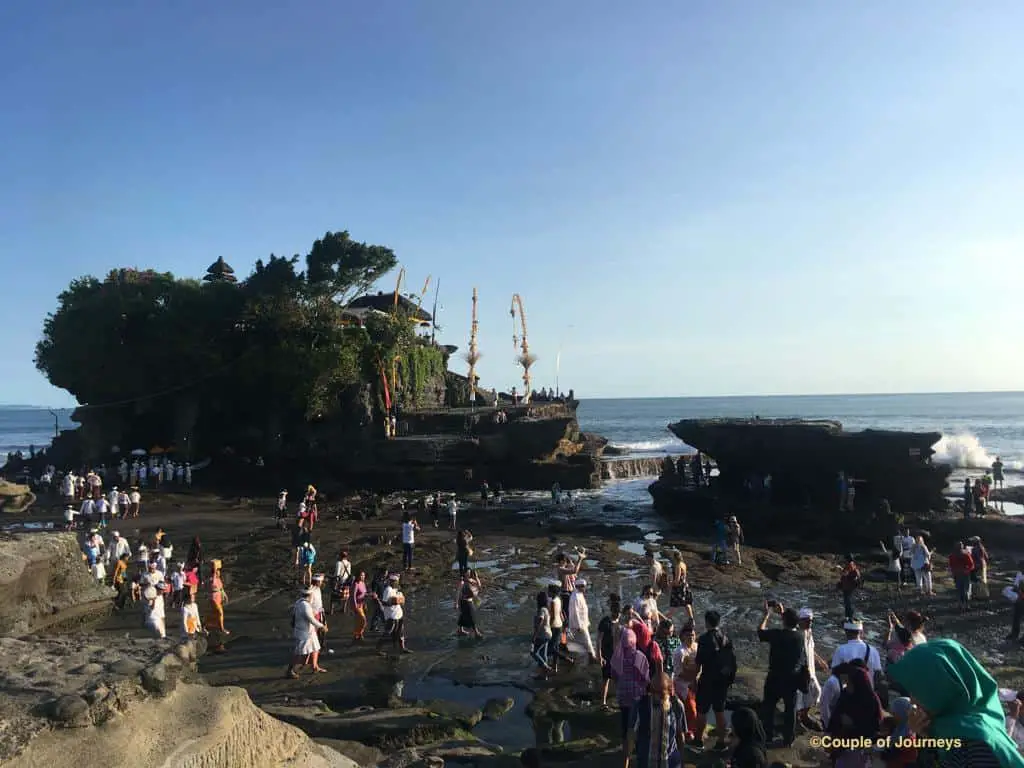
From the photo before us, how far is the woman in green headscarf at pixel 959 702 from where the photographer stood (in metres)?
2.82

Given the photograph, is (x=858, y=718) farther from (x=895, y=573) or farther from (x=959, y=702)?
(x=895, y=573)

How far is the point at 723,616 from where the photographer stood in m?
14.4

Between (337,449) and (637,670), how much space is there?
34469mm

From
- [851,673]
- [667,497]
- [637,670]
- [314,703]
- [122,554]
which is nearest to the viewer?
[851,673]

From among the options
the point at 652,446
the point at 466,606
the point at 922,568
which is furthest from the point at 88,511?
the point at 652,446

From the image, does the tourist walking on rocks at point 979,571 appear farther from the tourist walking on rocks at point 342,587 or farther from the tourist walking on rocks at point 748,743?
the tourist walking on rocks at point 342,587

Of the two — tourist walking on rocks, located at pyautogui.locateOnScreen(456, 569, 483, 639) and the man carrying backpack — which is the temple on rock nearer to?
tourist walking on rocks, located at pyautogui.locateOnScreen(456, 569, 483, 639)

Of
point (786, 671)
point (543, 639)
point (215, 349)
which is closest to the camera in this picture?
point (786, 671)

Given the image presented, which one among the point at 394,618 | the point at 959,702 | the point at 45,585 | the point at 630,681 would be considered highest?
the point at 959,702

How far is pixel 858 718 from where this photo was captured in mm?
5742

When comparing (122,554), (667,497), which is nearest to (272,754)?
(122,554)

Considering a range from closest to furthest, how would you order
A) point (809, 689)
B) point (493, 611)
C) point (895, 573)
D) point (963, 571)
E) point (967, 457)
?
point (809, 689), point (493, 611), point (963, 571), point (895, 573), point (967, 457)

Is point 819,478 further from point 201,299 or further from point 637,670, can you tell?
point 201,299

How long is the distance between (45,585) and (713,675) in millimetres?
13683
